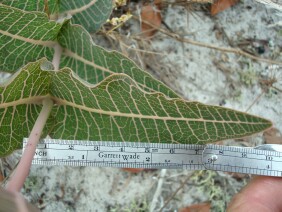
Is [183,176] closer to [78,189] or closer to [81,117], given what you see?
[78,189]

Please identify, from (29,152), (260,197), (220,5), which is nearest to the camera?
(29,152)

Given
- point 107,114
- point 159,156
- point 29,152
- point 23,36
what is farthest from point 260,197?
point 23,36

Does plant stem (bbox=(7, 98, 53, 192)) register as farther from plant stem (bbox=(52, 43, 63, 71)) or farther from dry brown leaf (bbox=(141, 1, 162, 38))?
dry brown leaf (bbox=(141, 1, 162, 38))

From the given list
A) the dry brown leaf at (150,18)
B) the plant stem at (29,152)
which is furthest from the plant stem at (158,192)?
the plant stem at (29,152)

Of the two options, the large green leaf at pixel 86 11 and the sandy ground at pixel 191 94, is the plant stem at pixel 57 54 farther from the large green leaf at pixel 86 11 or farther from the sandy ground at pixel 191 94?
the sandy ground at pixel 191 94

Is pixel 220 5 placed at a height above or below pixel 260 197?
above

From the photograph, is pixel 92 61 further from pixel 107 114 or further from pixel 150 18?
pixel 150 18

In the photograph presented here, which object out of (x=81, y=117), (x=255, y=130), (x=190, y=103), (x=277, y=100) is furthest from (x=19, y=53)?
(x=277, y=100)
